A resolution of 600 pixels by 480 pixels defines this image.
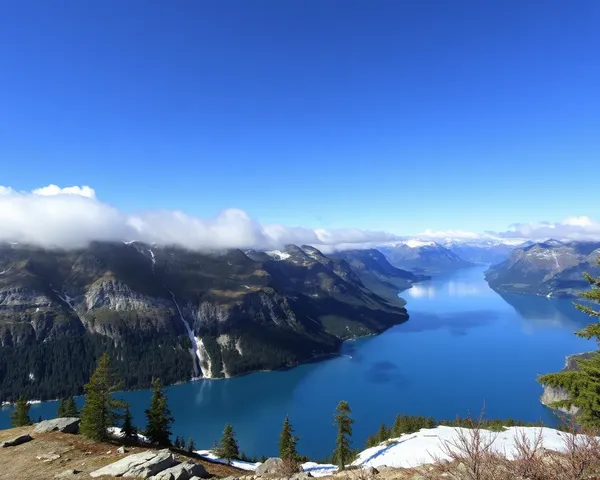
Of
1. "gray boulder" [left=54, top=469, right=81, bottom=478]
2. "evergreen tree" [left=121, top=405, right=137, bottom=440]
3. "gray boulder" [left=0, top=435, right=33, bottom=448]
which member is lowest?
"evergreen tree" [left=121, top=405, right=137, bottom=440]

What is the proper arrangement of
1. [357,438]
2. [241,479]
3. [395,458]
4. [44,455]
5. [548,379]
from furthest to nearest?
[357,438] < [395,458] < [44,455] < [241,479] < [548,379]

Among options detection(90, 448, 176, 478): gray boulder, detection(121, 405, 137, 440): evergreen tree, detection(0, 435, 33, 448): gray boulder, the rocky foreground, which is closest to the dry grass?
the rocky foreground

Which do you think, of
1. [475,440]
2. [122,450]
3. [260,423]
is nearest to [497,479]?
[475,440]

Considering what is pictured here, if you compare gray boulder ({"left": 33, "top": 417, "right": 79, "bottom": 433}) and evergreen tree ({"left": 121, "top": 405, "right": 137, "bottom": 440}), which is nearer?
gray boulder ({"left": 33, "top": 417, "right": 79, "bottom": 433})

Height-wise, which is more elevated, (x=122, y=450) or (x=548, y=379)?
(x=548, y=379)

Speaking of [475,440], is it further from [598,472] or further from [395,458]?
[395,458]

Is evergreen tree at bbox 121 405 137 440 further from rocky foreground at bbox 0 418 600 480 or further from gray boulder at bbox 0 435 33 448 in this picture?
gray boulder at bbox 0 435 33 448

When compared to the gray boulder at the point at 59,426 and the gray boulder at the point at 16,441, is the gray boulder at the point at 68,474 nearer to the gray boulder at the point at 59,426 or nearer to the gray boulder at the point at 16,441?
the gray boulder at the point at 16,441

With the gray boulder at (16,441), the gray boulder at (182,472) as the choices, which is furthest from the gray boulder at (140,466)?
the gray boulder at (16,441)
